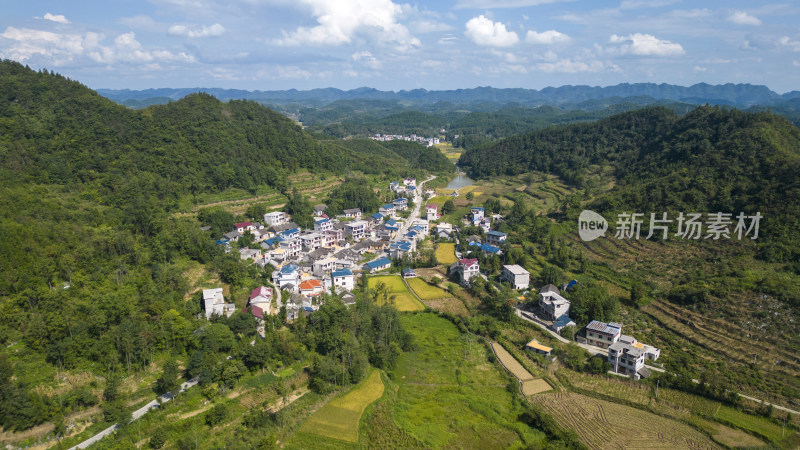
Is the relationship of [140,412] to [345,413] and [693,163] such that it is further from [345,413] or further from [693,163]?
[693,163]

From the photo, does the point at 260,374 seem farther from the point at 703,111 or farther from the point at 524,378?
the point at 703,111

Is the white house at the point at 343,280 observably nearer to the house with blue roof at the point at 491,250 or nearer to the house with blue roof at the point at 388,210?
the house with blue roof at the point at 491,250

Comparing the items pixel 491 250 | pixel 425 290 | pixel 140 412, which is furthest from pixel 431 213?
pixel 140 412

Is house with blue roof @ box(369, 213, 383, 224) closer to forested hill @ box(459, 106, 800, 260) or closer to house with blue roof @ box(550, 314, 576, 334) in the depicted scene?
forested hill @ box(459, 106, 800, 260)

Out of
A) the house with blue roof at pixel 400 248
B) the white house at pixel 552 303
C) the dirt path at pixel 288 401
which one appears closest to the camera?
the dirt path at pixel 288 401

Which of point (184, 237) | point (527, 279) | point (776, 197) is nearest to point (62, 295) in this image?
point (184, 237)

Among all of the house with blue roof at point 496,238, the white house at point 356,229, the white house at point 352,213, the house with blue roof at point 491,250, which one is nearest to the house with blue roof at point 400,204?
the white house at point 352,213

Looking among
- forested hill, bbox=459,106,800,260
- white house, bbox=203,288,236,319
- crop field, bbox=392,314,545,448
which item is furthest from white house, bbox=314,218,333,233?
forested hill, bbox=459,106,800,260

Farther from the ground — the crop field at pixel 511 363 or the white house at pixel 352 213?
the white house at pixel 352 213
